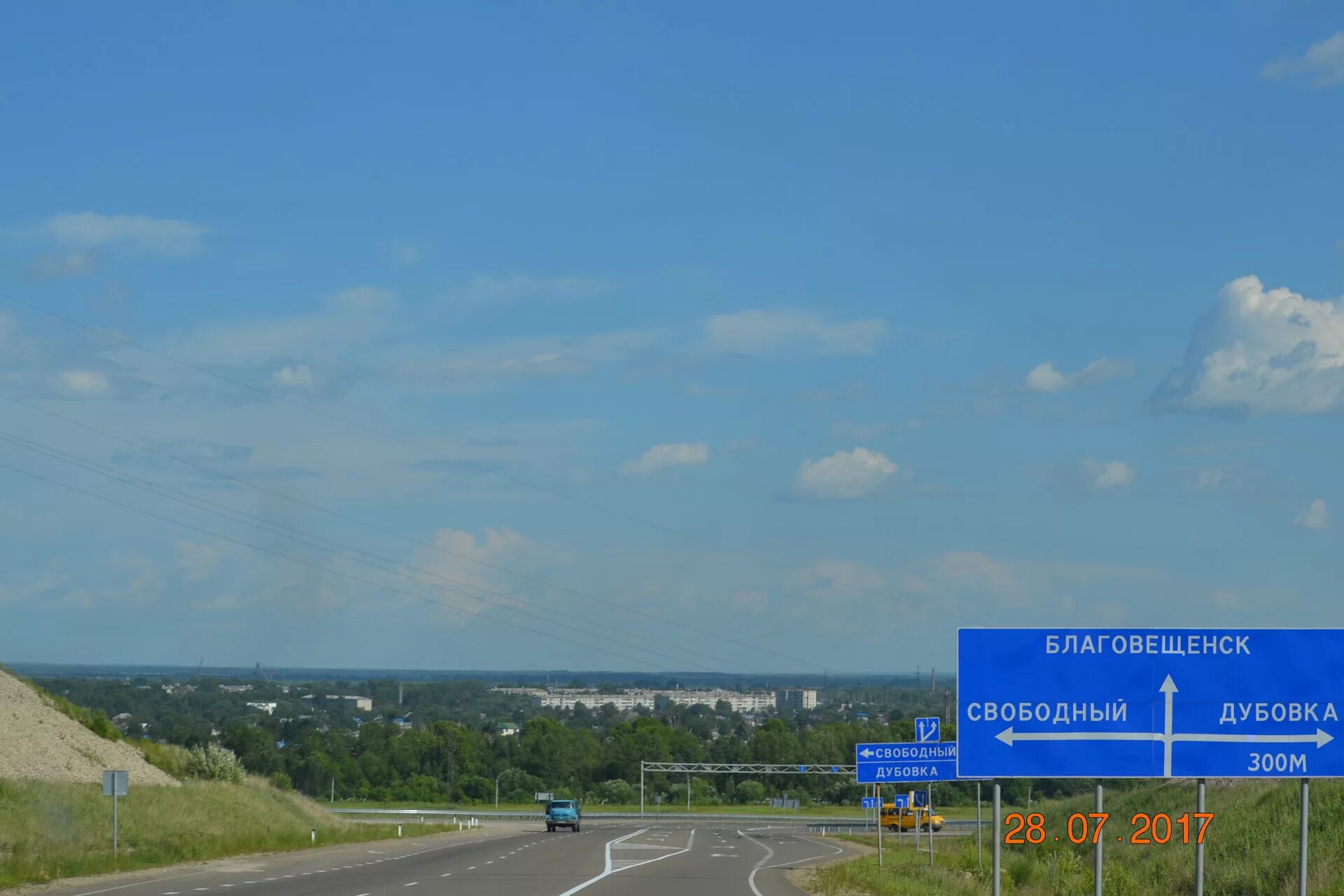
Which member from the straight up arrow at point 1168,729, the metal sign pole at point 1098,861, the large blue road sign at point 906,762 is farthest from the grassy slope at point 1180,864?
the metal sign pole at point 1098,861

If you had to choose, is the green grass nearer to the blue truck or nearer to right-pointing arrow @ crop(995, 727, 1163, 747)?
the blue truck

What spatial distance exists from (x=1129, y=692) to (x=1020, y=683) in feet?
4.00

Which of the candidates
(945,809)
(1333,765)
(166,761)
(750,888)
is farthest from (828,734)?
(1333,765)

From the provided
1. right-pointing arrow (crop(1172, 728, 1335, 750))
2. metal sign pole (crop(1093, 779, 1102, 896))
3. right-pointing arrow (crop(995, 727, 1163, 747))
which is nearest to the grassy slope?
right-pointing arrow (crop(1172, 728, 1335, 750))

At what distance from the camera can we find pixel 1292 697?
17.2 meters

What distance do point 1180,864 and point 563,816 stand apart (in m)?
45.7

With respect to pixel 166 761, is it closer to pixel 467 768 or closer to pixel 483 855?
pixel 483 855

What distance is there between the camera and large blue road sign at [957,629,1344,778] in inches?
677

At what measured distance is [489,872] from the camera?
3703cm

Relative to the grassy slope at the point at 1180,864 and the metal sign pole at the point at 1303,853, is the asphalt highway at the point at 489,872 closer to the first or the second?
the grassy slope at the point at 1180,864

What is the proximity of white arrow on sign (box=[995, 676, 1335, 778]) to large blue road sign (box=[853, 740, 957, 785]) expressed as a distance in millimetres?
21712

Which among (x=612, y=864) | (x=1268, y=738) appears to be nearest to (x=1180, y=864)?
(x=612, y=864)

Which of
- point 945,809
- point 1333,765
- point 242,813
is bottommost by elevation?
point 945,809

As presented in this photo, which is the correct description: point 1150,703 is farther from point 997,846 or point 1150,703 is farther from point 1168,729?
point 997,846
